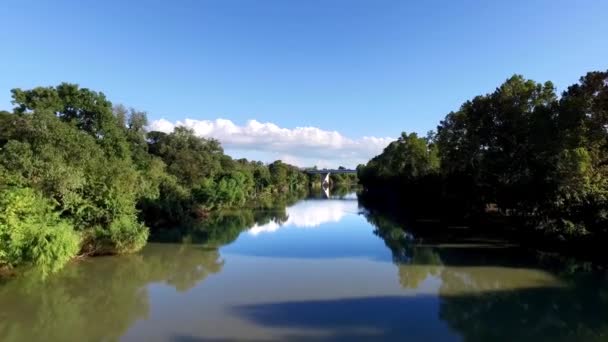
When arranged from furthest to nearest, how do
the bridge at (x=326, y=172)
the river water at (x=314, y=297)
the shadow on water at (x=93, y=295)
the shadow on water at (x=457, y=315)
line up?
1. the bridge at (x=326, y=172)
2. the shadow on water at (x=93, y=295)
3. the river water at (x=314, y=297)
4. the shadow on water at (x=457, y=315)

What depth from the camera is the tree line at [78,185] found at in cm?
1614

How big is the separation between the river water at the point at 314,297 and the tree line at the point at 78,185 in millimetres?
1468

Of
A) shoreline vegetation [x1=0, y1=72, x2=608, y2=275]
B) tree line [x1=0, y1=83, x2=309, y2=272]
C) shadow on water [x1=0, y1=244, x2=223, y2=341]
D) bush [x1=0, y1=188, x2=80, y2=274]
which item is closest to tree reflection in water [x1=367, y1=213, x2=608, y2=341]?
shoreline vegetation [x1=0, y1=72, x2=608, y2=275]

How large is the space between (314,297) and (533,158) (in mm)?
18850

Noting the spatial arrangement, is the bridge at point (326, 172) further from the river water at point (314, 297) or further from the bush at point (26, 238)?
the bush at point (26, 238)

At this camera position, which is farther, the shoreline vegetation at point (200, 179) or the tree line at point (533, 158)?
the tree line at point (533, 158)

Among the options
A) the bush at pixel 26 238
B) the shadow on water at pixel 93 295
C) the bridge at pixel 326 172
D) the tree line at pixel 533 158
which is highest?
the bridge at pixel 326 172

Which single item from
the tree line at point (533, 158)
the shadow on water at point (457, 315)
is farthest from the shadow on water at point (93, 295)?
the tree line at point (533, 158)

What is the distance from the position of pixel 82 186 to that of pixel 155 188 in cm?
1188

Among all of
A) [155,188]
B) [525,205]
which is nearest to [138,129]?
[155,188]

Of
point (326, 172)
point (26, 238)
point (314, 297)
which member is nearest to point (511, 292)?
point (314, 297)

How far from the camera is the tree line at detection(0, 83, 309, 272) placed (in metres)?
16.1

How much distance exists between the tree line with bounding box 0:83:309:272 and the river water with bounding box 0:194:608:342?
4.82 feet

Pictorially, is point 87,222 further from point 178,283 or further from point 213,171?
point 213,171
